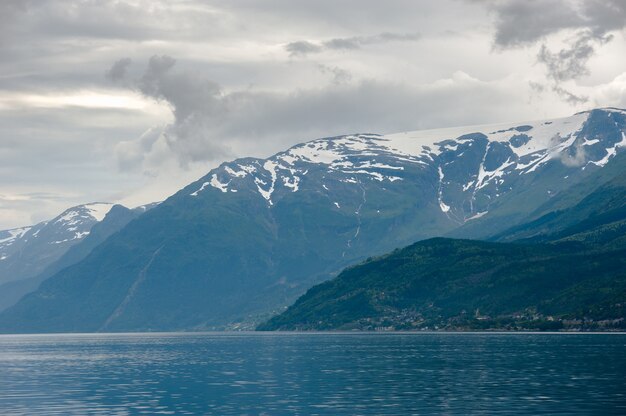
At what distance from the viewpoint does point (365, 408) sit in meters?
139

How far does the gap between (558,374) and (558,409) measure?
5467 centimetres

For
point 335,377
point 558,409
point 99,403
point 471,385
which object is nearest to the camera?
point 558,409

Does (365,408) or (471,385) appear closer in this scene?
(365,408)

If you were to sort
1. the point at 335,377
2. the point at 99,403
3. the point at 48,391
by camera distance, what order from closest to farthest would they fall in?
1. the point at 99,403
2. the point at 48,391
3. the point at 335,377

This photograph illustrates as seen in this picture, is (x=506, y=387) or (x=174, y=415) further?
(x=506, y=387)

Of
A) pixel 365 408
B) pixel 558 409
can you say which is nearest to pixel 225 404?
pixel 365 408

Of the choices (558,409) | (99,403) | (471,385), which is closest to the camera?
(558,409)

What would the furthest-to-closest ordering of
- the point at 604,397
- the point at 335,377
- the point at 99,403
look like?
1. the point at 335,377
2. the point at 99,403
3. the point at 604,397

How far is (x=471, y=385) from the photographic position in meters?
168

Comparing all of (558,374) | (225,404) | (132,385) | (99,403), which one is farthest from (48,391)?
(558,374)

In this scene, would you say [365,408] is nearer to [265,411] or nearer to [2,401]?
[265,411]

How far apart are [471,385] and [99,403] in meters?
59.9

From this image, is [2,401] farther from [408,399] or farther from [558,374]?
[558,374]

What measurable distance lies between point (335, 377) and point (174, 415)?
62.1m
